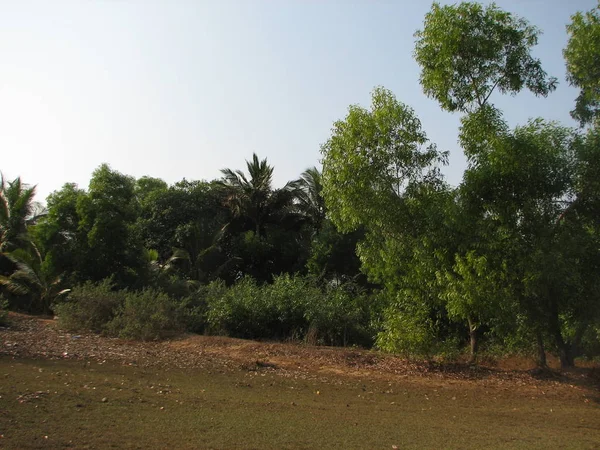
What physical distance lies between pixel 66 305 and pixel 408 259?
12.3 metres

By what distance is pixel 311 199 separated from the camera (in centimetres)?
3319

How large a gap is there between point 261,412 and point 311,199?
25.4 metres

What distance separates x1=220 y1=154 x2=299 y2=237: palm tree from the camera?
1298 inches

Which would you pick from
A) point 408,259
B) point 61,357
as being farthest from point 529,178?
point 61,357

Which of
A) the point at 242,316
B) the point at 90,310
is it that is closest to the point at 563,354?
the point at 242,316

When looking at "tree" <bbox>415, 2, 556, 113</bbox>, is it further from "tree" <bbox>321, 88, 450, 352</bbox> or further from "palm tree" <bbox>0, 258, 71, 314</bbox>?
"palm tree" <bbox>0, 258, 71, 314</bbox>

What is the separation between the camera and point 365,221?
42.7 feet

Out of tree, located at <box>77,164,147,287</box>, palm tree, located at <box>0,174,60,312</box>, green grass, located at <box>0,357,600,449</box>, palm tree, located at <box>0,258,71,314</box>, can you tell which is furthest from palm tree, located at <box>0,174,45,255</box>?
green grass, located at <box>0,357,600,449</box>

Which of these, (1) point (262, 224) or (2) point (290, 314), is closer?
(2) point (290, 314)

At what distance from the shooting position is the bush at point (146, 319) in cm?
1694

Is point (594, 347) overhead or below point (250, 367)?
overhead

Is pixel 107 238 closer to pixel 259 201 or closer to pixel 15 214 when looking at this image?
pixel 15 214

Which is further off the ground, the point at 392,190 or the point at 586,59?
the point at 586,59

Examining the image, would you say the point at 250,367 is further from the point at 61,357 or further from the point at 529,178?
the point at 529,178
